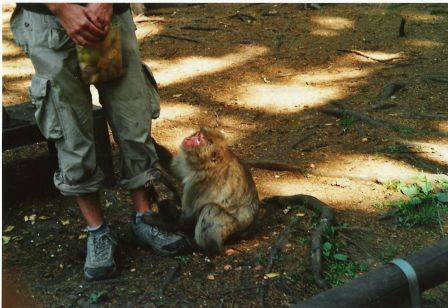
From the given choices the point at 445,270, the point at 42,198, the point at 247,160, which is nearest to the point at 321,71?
the point at 247,160

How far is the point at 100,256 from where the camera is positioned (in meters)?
3.54

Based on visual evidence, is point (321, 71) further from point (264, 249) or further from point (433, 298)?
point (433, 298)

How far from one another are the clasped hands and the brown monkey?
1078 mm

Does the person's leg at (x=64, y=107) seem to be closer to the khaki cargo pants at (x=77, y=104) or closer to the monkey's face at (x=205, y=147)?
the khaki cargo pants at (x=77, y=104)

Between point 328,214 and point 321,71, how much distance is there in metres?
3.33

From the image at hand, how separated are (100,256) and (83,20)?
4.56ft

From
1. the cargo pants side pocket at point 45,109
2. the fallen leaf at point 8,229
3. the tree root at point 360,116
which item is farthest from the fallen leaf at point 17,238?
the tree root at point 360,116

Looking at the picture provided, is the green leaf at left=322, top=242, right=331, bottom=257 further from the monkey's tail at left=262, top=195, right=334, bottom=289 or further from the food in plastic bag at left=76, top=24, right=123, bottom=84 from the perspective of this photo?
the food in plastic bag at left=76, top=24, right=123, bottom=84

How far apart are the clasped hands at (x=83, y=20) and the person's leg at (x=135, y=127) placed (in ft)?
0.91

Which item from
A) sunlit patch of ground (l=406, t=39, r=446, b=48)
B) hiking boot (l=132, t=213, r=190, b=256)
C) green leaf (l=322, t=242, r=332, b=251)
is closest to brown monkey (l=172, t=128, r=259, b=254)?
hiking boot (l=132, t=213, r=190, b=256)

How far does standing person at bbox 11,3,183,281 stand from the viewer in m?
3.13

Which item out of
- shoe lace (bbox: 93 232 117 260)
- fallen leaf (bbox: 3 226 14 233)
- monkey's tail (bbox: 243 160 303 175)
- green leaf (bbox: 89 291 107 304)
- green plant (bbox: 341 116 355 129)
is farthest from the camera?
green plant (bbox: 341 116 355 129)

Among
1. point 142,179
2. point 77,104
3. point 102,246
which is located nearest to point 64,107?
point 77,104

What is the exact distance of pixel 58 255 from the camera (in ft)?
12.7
